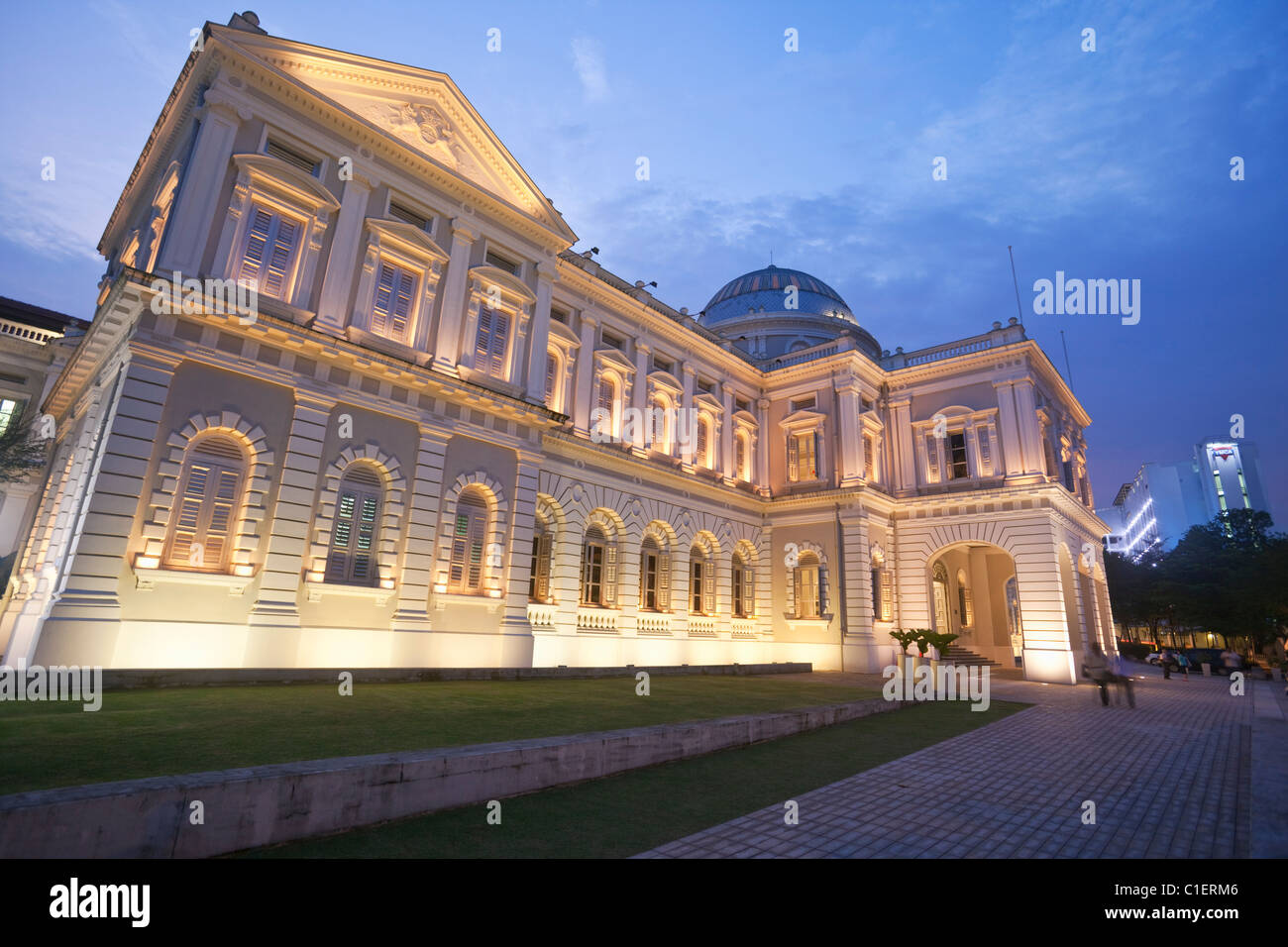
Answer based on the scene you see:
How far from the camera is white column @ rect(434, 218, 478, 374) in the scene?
17.5 m

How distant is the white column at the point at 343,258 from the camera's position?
15.5 meters

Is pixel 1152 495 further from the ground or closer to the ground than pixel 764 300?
further from the ground

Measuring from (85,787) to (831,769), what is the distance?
778 centimetres

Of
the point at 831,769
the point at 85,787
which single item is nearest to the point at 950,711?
the point at 831,769

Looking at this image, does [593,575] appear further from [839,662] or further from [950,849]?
[950,849]

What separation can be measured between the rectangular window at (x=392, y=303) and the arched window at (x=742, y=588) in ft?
57.0

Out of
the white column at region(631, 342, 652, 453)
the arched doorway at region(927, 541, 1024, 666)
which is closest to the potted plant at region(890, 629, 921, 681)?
the arched doorway at region(927, 541, 1024, 666)

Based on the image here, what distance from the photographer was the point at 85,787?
4.18 metres

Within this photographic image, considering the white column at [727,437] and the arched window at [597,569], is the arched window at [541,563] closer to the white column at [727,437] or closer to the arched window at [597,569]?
the arched window at [597,569]

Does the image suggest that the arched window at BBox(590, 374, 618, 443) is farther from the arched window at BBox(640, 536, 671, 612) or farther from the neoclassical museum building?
the arched window at BBox(640, 536, 671, 612)

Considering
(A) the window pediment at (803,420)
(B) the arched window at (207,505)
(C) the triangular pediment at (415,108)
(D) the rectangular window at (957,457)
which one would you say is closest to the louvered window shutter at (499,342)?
(C) the triangular pediment at (415,108)

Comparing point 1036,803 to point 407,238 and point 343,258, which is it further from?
point 407,238

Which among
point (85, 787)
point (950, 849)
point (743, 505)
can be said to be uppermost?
point (743, 505)

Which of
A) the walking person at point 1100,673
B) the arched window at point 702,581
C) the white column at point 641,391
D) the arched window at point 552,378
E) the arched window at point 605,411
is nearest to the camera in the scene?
the walking person at point 1100,673
